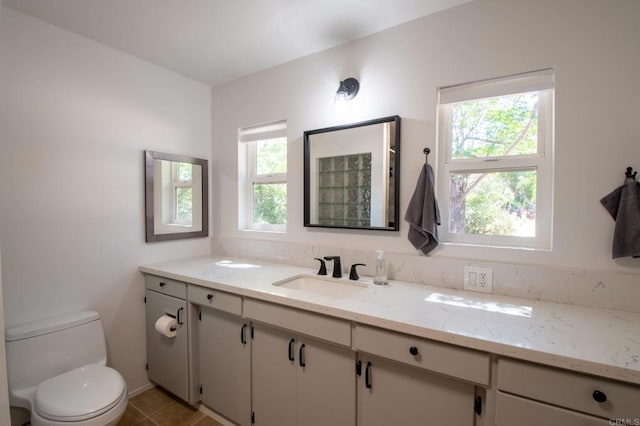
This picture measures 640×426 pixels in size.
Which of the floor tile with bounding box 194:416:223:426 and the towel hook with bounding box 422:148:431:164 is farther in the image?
the floor tile with bounding box 194:416:223:426

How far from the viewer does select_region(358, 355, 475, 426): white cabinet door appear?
110cm

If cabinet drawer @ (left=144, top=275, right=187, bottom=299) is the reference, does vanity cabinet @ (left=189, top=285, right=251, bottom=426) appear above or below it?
below

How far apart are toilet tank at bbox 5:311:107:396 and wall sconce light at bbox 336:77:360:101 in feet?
7.07

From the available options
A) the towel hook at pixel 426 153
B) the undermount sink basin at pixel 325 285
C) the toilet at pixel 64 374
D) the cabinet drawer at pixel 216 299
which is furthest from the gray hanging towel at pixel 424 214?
the toilet at pixel 64 374

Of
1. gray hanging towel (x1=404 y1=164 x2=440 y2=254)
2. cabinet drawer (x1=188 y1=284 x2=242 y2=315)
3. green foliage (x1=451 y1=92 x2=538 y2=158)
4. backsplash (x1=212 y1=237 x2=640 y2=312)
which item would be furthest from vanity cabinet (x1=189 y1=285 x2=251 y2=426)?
green foliage (x1=451 y1=92 x2=538 y2=158)

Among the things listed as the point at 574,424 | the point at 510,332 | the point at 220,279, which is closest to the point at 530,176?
the point at 510,332

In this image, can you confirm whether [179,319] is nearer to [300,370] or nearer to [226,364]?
[226,364]

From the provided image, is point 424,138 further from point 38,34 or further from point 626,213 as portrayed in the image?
point 38,34

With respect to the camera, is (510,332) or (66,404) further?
(66,404)

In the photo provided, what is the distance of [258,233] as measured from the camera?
2.42m

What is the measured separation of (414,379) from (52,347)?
199cm

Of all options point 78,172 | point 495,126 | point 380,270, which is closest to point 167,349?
point 78,172

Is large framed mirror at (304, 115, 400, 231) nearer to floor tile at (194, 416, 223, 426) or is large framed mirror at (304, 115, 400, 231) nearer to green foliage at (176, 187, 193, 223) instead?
green foliage at (176, 187, 193, 223)

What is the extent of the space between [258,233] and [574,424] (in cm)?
206
